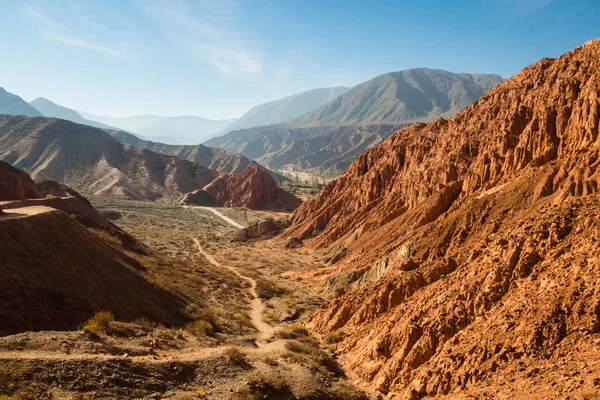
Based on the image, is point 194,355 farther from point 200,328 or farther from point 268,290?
point 268,290

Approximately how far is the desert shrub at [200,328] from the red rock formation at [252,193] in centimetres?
9210

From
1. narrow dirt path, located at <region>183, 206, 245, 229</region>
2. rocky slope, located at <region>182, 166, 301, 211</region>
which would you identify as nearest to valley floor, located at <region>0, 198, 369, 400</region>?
narrow dirt path, located at <region>183, 206, 245, 229</region>

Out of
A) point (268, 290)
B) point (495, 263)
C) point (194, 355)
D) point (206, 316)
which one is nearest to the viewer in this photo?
point (194, 355)

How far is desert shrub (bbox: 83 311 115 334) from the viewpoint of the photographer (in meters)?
16.8

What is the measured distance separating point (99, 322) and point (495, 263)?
18811 mm

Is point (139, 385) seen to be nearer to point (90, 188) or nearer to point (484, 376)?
point (484, 376)

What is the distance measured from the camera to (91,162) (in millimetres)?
141000

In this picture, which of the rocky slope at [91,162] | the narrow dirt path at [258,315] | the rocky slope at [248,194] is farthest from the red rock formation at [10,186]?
the rocky slope at [91,162]

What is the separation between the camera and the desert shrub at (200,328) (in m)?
21.4

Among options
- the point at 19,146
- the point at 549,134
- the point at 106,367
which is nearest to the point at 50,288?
the point at 106,367

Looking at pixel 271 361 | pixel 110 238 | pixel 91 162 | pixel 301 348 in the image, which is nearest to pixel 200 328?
pixel 271 361

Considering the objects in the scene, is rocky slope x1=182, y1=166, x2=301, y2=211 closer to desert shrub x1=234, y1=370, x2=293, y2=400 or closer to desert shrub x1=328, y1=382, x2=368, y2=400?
desert shrub x1=328, y1=382, x2=368, y2=400

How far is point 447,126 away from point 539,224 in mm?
39349

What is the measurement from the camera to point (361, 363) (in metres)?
19.2
